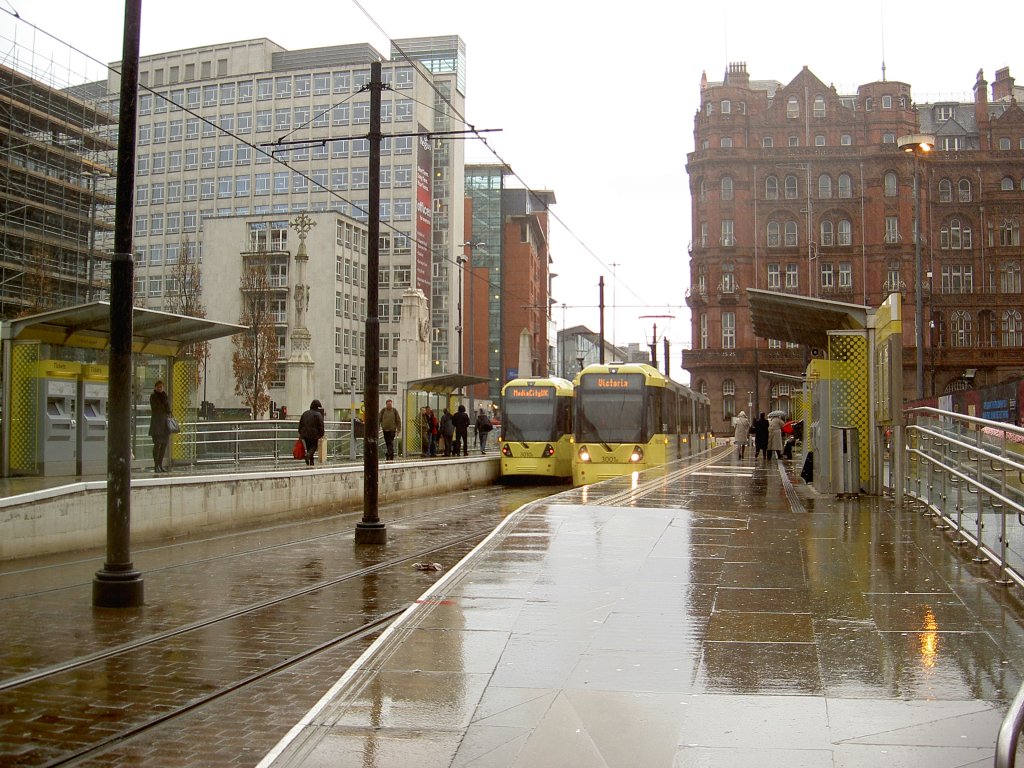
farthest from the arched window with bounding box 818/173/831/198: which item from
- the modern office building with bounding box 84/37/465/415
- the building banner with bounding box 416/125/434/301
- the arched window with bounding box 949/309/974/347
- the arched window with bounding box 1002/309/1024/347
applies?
the building banner with bounding box 416/125/434/301

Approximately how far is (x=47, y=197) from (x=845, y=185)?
198 ft

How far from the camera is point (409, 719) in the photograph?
5.57m

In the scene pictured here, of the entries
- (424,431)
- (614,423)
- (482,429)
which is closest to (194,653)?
(614,423)

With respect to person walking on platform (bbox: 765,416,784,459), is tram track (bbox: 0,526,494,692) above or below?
below

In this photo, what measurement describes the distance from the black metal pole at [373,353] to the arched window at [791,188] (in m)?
75.9

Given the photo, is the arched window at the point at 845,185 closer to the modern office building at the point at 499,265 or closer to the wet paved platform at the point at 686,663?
the modern office building at the point at 499,265

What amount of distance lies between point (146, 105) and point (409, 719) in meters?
88.6

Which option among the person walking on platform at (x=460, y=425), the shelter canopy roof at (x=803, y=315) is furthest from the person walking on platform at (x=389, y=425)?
the shelter canopy roof at (x=803, y=315)

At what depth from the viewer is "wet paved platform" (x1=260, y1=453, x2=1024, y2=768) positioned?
5.06m

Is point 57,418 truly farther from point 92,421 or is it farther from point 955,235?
point 955,235

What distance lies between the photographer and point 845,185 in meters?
85.4

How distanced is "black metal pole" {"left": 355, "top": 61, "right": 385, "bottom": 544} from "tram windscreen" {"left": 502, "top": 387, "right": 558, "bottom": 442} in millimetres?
19474

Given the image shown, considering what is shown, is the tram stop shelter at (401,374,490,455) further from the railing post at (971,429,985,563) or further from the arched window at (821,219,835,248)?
the arched window at (821,219,835,248)

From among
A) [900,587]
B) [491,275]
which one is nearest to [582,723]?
[900,587]
